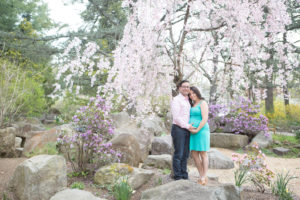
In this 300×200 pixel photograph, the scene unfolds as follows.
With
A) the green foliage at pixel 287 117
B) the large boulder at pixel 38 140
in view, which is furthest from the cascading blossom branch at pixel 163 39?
the green foliage at pixel 287 117

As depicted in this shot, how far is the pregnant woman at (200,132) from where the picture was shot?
394 cm

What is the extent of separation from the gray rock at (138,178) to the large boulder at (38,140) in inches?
140

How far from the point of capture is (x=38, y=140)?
22.5ft

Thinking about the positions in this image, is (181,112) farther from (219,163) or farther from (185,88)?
(219,163)

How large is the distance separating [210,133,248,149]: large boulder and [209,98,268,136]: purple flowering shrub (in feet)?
1.71

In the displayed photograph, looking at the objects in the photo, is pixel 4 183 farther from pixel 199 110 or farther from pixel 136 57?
pixel 199 110

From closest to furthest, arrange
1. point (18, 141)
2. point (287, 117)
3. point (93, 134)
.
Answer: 1. point (93, 134)
2. point (18, 141)
3. point (287, 117)

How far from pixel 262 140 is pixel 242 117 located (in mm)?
1226

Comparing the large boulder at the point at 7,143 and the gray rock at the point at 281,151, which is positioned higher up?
the large boulder at the point at 7,143

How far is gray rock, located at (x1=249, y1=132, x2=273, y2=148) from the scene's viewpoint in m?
9.49

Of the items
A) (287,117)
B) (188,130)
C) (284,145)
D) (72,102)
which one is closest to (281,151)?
(284,145)

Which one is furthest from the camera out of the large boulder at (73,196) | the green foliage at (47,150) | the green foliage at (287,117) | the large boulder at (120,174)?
the green foliage at (287,117)

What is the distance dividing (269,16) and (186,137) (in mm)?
2761

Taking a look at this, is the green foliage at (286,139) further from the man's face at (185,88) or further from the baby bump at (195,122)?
the man's face at (185,88)
